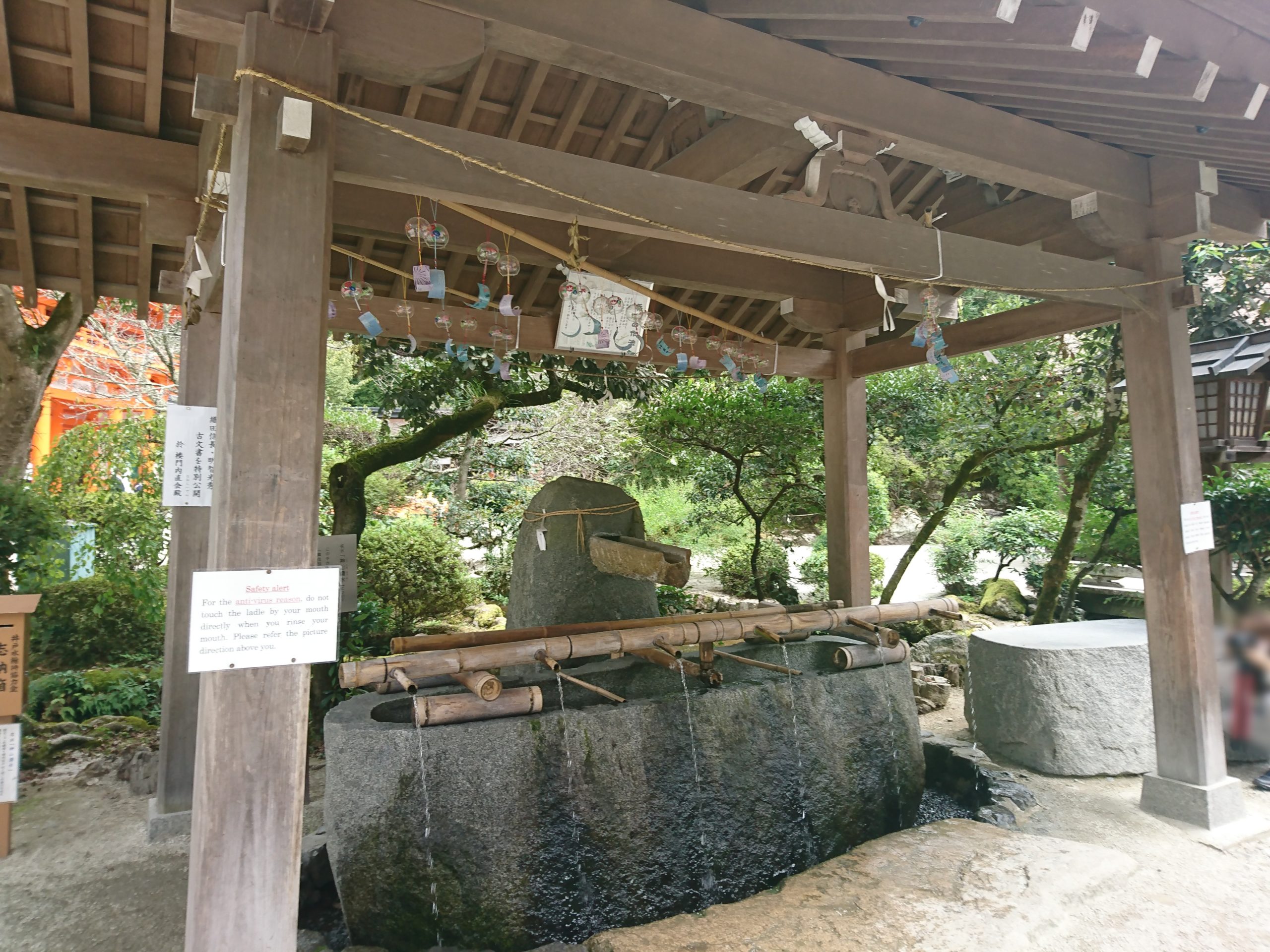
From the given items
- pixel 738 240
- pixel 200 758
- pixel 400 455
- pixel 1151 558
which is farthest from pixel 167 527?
pixel 1151 558

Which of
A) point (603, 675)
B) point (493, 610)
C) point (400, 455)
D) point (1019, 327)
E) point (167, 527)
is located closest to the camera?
point (603, 675)

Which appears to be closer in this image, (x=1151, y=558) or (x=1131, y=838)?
(x=1131, y=838)

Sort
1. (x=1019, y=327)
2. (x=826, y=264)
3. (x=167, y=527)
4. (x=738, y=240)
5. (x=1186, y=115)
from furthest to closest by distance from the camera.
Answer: (x=167, y=527) → (x=1019, y=327) → (x=1186, y=115) → (x=826, y=264) → (x=738, y=240)

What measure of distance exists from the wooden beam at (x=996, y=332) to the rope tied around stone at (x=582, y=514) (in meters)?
2.43

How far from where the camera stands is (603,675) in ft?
13.8

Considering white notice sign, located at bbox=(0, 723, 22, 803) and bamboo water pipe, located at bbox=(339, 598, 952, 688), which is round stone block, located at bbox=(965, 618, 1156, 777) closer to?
bamboo water pipe, located at bbox=(339, 598, 952, 688)

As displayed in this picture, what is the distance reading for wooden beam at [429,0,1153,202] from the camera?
254 centimetres

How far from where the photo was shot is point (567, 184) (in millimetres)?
2711

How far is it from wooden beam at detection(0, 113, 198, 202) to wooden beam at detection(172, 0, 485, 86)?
1504 mm

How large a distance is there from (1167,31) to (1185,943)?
12.3ft

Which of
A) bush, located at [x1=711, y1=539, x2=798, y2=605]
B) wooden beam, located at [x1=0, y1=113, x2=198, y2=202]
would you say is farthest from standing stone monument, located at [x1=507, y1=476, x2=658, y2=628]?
bush, located at [x1=711, y1=539, x2=798, y2=605]

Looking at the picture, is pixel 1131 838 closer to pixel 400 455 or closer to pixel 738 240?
pixel 738 240

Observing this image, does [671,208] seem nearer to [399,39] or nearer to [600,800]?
[399,39]

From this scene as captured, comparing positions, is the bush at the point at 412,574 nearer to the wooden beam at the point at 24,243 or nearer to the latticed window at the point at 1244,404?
the wooden beam at the point at 24,243
